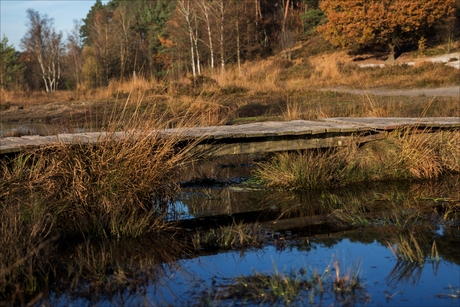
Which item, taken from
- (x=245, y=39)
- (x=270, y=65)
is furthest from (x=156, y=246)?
(x=245, y=39)

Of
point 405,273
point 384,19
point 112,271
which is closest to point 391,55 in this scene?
point 384,19

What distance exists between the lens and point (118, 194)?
401cm

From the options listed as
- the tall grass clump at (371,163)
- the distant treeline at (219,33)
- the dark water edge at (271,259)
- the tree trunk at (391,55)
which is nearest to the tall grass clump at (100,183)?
the dark water edge at (271,259)

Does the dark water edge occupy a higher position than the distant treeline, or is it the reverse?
the distant treeline

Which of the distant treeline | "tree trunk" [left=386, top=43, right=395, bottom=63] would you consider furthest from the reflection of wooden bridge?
"tree trunk" [left=386, top=43, right=395, bottom=63]

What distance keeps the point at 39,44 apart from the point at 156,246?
36087mm

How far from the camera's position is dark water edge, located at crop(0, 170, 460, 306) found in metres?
2.50

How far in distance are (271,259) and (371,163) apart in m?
3.01

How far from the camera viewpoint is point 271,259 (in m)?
3.06

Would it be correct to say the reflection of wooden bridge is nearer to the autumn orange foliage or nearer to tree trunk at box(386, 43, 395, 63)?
the autumn orange foliage

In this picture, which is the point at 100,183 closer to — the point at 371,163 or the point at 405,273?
the point at 405,273

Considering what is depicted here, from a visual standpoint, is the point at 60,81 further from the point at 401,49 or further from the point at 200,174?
the point at 200,174

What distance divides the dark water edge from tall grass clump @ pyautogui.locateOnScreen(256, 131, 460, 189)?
1.52 ft

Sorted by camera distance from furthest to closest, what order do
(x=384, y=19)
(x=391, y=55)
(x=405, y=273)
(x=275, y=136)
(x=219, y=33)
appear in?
(x=219, y=33) < (x=391, y=55) < (x=384, y=19) < (x=275, y=136) < (x=405, y=273)
